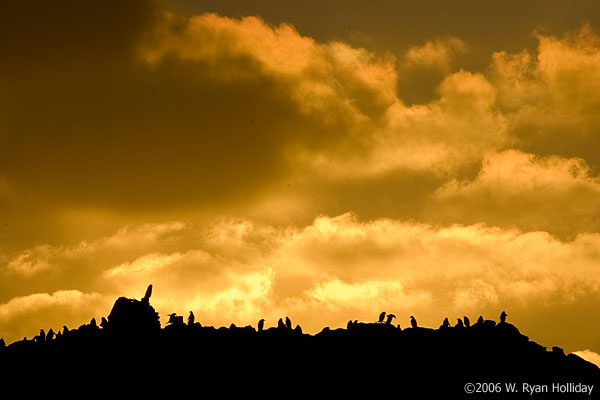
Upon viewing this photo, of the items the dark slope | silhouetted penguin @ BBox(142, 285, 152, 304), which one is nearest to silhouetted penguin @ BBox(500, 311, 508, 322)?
the dark slope

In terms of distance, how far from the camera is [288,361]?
289 ft

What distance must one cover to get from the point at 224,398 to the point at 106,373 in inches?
559

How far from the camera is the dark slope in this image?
82.8 metres

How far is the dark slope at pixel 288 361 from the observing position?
82750mm

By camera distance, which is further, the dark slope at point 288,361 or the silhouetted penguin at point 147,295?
the silhouetted penguin at point 147,295

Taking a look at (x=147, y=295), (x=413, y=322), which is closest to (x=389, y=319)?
(x=413, y=322)

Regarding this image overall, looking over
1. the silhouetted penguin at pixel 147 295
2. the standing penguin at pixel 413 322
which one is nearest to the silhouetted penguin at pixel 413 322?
the standing penguin at pixel 413 322

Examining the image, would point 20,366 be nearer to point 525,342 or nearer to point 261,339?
point 261,339

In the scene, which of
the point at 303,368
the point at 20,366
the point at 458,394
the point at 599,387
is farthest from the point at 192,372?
the point at 599,387

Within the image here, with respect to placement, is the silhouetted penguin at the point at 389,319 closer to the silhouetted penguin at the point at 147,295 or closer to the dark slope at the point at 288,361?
the dark slope at the point at 288,361

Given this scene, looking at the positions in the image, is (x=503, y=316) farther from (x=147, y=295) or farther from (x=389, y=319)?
(x=147, y=295)

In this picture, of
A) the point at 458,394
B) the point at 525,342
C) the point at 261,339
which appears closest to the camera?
the point at 458,394

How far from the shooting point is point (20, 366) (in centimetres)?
9162

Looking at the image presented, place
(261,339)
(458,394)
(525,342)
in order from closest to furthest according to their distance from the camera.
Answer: (458,394) < (525,342) < (261,339)
